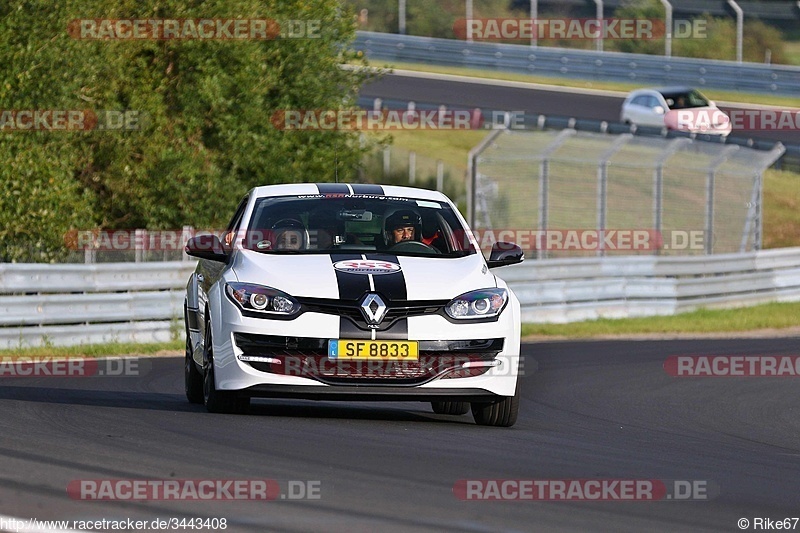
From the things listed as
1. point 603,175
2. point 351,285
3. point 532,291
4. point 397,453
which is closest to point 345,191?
point 351,285

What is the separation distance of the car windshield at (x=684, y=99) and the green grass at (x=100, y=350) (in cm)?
2496

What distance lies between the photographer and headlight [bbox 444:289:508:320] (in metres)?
9.05

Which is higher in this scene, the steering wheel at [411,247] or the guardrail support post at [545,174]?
the steering wheel at [411,247]

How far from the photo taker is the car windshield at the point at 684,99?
40312 millimetres

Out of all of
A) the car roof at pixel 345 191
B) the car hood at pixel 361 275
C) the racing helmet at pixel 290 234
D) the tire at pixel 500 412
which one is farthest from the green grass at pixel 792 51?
the car hood at pixel 361 275

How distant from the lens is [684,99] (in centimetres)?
4056

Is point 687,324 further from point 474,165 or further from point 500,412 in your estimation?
point 500,412

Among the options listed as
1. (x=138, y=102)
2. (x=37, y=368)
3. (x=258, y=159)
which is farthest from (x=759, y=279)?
(x=37, y=368)

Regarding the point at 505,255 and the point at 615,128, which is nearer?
the point at 505,255

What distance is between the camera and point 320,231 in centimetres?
986

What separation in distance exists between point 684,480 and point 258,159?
692 inches

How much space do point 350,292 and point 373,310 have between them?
184 mm

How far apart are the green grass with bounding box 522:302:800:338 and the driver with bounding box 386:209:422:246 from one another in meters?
11.2

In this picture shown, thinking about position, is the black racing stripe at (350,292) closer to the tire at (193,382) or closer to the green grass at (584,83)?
→ the tire at (193,382)
